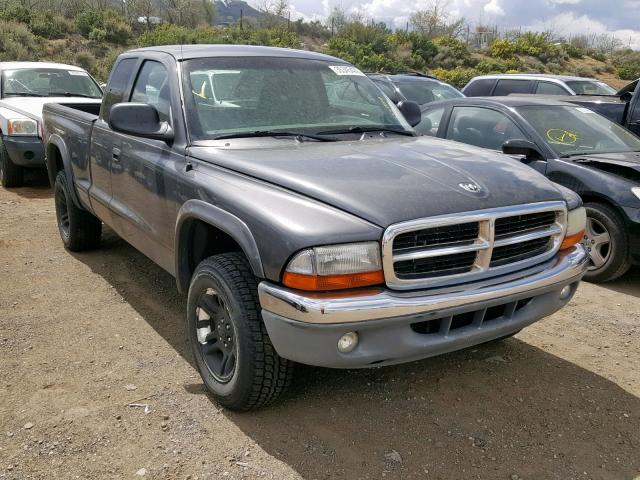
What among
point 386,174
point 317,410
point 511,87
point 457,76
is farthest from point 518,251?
point 457,76

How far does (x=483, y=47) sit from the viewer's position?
128 feet

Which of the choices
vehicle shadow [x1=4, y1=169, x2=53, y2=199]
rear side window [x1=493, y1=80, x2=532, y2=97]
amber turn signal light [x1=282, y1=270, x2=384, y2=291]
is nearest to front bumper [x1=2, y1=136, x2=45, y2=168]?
vehicle shadow [x1=4, y1=169, x2=53, y2=199]

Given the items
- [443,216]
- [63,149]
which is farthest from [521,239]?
[63,149]

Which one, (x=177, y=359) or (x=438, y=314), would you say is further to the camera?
(x=177, y=359)

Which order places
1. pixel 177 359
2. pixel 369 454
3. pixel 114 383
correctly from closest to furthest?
pixel 369 454 < pixel 114 383 < pixel 177 359

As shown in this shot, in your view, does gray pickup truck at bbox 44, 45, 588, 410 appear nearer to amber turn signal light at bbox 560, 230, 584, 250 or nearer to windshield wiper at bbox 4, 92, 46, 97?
amber turn signal light at bbox 560, 230, 584, 250

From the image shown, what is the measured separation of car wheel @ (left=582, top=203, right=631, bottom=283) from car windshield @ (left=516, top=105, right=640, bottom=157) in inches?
26.0

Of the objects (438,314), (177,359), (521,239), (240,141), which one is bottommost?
(177,359)

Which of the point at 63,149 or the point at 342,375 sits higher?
the point at 63,149

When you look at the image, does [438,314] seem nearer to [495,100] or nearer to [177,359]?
[177,359]

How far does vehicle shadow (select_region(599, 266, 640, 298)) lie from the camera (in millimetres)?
5148

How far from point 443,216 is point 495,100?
4.00 metres

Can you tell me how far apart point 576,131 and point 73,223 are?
4819mm

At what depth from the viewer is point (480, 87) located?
35.8 ft
